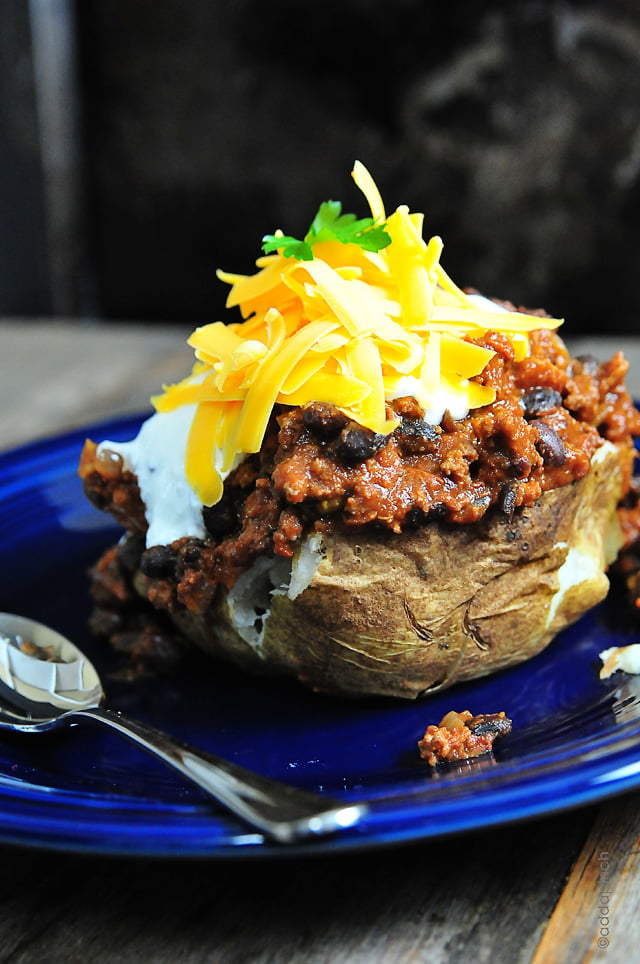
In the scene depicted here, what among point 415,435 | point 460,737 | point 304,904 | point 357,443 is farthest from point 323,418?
point 304,904

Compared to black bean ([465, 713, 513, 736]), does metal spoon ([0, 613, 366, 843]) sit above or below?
above

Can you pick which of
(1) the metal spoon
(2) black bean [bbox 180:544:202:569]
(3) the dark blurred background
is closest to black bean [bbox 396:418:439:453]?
(2) black bean [bbox 180:544:202:569]

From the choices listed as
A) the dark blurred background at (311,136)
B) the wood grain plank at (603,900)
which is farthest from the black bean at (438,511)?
the dark blurred background at (311,136)

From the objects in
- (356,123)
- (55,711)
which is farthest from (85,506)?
(356,123)

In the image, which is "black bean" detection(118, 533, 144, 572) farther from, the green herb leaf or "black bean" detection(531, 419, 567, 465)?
"black bean" detection(531, 419, 567, 465)

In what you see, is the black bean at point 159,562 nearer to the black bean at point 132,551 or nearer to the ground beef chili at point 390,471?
the ground beef chili at point 390,471

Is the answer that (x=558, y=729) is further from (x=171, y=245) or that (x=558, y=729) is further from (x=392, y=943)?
(x=171, y=245)
